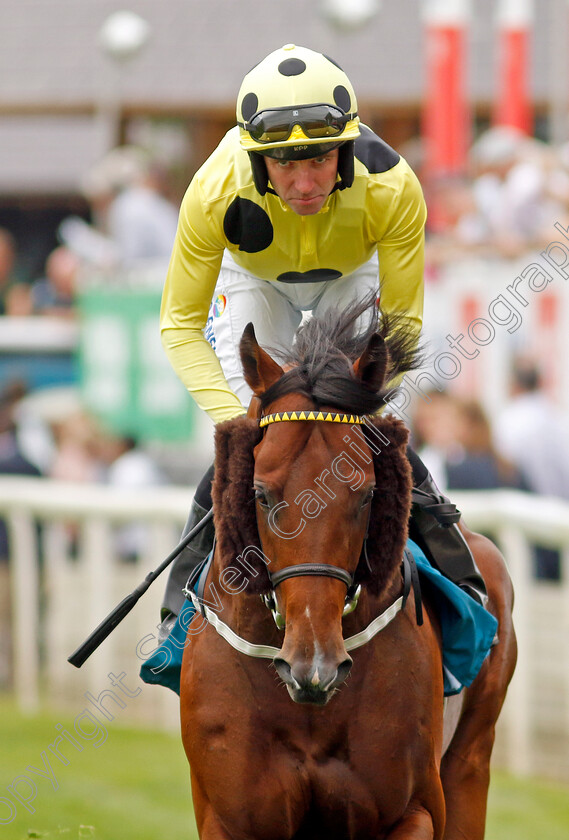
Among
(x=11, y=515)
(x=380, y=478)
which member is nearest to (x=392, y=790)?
(x=380, y=478)

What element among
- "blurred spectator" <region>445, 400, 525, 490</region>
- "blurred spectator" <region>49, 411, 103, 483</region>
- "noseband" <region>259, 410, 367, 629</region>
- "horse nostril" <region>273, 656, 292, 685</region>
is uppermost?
"noseband" <region>259, 410, 367, 629</region>

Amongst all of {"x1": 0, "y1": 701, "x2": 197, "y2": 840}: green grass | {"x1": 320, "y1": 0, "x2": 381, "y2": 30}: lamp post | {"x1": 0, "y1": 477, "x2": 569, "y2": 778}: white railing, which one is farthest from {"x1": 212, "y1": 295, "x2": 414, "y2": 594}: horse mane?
{"x1": 320, "y1": 0, "x2": 381, "y2": 30}: lamp post

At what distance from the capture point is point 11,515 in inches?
346

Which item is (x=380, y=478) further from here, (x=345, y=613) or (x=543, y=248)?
(x=543, y=248)

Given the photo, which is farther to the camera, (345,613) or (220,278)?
(220,278)

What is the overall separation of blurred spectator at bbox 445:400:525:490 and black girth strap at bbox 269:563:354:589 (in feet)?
14.7

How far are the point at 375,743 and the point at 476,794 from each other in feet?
3.46

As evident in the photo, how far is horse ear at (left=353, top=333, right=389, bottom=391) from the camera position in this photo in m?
3.31

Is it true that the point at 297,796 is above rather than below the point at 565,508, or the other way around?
above

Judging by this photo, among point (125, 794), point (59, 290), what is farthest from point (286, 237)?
point (59, 290)

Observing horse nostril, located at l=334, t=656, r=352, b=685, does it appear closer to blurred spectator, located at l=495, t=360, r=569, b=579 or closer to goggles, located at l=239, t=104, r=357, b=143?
goggles, located at l=239, t=104, r=357, b=143

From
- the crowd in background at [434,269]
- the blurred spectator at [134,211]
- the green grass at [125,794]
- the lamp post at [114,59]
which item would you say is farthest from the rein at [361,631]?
the lamp post at [114,59]

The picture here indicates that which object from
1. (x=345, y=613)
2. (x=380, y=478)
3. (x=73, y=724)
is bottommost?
(x=73, y=724)

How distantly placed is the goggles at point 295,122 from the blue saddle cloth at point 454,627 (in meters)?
1.23
